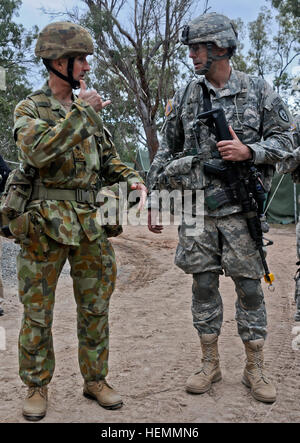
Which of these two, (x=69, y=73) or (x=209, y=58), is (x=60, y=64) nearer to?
(x=69, y=73)

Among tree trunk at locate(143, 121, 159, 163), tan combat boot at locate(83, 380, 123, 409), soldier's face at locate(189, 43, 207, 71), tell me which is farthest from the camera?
tree trunk at locate(143, 121, 159, 163)

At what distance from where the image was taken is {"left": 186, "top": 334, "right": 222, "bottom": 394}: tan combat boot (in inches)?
130

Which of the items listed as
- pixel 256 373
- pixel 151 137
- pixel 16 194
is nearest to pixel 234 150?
pixel 16 194

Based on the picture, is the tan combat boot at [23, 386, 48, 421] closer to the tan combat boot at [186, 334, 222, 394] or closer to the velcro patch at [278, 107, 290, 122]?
the tan combat boot at [186, 334, 222, 394]

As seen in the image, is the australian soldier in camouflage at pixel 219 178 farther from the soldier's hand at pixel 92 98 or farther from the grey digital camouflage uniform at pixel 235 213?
the soldier's hand at pixel 92 98

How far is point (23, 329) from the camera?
9.62ft

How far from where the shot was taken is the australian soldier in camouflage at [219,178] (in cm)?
321

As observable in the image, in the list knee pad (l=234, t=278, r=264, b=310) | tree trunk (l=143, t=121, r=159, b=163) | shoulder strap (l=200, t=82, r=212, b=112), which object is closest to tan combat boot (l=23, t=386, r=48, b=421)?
knee pad (l=234, t=278, r=264, b=310)

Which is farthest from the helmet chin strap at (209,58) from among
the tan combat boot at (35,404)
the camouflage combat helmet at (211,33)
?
the tan combat boot at (35,404)

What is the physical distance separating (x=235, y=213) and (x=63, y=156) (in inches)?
45.8

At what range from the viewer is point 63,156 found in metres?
2.87

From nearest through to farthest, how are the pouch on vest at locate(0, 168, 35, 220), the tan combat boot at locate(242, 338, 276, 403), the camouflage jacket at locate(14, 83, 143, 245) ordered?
the camouflage jacket at locate(14, 83, 143, 245) < the pouch on vest at locate(0, 168, 35, 220) < the tan combat boot at locate(242, 338, 276, 403)

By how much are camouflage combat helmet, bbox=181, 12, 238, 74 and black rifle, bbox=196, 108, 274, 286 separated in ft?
1.46
